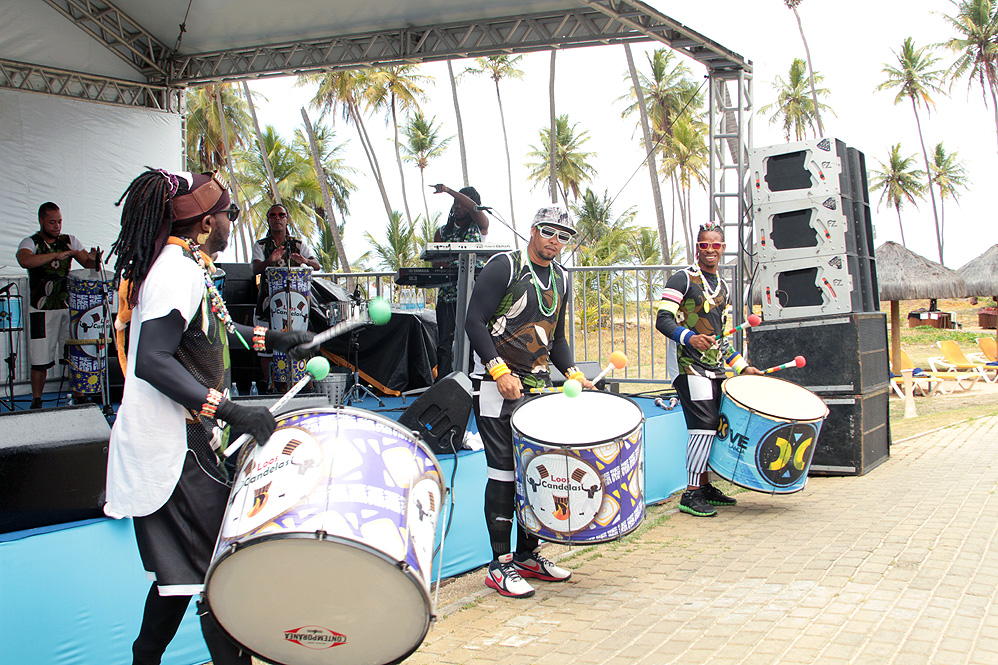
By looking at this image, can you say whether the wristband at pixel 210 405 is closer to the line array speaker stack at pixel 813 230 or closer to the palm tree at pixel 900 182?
the line array speaker stack at pixel 813 230

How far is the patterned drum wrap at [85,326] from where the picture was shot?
20.1 feet

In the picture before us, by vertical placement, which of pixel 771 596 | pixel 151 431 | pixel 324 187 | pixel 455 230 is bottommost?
pixel 771 596

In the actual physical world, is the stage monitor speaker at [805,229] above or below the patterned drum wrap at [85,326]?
above

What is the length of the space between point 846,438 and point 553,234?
164 inches

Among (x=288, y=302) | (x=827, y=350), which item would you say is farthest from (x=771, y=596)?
(x=288, y=302)

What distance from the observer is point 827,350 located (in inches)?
258

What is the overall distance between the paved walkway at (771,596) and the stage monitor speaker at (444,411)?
877mm

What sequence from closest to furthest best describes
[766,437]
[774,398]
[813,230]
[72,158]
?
1. [766,437]
2. [774,398]
3. [813,230]
4. [72,158]

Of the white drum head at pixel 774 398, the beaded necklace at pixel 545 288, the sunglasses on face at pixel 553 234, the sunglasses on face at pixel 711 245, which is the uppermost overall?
the sunglasses on face at pixel 711 245

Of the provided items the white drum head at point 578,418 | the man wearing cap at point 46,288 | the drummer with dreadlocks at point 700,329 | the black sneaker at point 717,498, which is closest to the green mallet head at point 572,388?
the white drum head at point 578,418

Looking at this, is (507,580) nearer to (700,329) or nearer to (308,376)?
(308,376)

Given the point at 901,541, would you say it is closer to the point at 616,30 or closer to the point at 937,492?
the point at 937,492

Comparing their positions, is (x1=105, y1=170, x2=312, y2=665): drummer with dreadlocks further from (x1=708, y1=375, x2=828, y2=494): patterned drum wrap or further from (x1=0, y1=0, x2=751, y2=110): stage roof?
(x1=0, y1=0, x2=751, y2=110): stage roof

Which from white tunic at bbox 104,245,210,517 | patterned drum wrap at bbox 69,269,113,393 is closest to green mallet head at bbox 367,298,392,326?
Answer: white tunic at bbox 104,245,210,517
